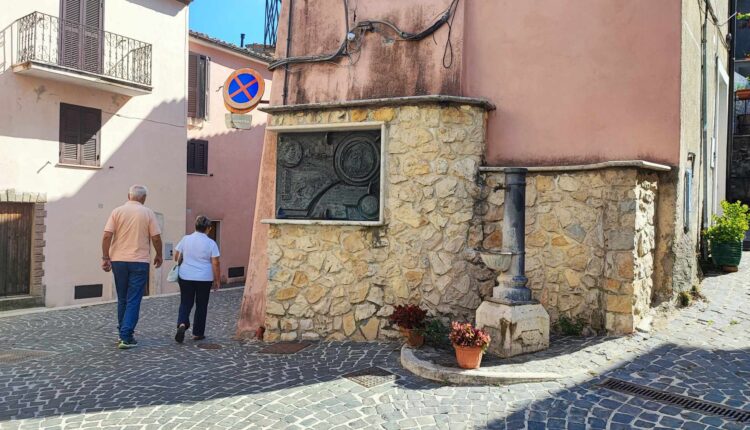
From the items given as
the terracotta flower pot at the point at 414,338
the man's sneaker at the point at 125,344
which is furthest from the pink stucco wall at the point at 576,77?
the man's sneaker at the point at 125,344

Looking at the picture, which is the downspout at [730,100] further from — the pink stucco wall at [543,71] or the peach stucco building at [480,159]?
the pink stucco wall at [543,71]

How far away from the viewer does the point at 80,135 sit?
518 inches

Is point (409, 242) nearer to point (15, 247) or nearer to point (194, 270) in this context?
point (194, 270)

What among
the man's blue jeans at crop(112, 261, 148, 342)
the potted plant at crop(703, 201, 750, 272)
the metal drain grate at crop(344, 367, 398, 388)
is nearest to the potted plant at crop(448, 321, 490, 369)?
the metal drain grate at crop(344, 367, 398, 388)

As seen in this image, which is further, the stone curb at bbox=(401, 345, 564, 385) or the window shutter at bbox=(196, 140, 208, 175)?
the window shutter at bbox=(196, 140, 208, 175)

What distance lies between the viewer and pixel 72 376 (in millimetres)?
5484

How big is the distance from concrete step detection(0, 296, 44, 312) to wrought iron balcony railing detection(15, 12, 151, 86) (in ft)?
16.2

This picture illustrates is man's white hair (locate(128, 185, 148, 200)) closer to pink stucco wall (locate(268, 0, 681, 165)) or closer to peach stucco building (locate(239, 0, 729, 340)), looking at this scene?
peach stucco building (locate(239, 0, 729, 340))

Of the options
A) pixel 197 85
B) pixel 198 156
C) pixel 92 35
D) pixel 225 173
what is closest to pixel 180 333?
pixel 92 35

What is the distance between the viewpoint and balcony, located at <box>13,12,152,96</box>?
12039 millimetres

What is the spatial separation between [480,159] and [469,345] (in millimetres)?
2454

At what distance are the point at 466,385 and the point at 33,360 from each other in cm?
474

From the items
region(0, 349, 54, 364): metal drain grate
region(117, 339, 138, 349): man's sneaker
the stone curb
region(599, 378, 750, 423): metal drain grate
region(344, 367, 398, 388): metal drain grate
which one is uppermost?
region(599, 378, 750, 423): metal drain grate

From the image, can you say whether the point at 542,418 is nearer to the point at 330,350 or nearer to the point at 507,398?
the point at 507,398
